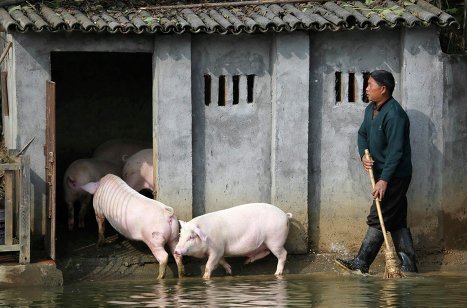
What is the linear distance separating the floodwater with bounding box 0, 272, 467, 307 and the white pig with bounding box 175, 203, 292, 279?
0.28m

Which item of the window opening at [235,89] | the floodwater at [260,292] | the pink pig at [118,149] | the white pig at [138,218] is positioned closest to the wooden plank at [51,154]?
the floodwater at [260,292]

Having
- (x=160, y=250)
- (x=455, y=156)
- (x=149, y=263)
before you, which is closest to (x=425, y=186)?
(x=455, y=156)

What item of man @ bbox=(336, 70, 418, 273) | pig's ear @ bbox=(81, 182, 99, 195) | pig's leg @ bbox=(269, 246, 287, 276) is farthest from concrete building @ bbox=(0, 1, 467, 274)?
pig's ear @ bbox=(81, 182, 99, 195)

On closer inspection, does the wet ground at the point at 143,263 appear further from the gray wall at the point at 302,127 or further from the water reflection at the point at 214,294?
the water reflection at the point at 214,294

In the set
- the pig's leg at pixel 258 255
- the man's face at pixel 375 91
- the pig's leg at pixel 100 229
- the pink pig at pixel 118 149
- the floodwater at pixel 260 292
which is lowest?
the floodwater at pixel 260 292

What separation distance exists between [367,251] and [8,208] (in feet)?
13.0

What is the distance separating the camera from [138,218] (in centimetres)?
1313

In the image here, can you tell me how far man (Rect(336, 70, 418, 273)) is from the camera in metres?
12.8

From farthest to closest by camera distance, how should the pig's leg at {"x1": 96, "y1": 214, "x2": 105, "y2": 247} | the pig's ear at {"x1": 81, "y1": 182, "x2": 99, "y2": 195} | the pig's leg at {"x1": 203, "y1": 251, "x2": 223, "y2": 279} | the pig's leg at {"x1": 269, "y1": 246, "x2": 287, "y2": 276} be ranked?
the pig's ear at {"x1": 81, "y1": 182, "x2": 99, "y2": 195}, the pig's leg at {"x1": 96, "y1": 214, "x2": 105, "y2": 247}, the pig's leg at {"x1": 269, "y1": 246, "x2": 287, "y2": 276}, the pig's leg at {"x1": 203, "y1": 251, "x2": 223, "y2": 279}

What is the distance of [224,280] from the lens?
12.9 m

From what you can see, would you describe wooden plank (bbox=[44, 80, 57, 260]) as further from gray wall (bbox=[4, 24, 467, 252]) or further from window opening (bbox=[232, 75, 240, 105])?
window opening (bbox=[232, 75, 240, 105])

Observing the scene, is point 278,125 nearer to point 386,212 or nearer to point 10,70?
point 386,212

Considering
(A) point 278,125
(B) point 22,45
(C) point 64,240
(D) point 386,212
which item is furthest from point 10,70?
(D) point 386,212

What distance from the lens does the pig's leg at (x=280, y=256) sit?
13.2 metres
